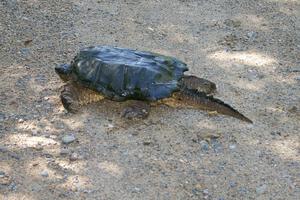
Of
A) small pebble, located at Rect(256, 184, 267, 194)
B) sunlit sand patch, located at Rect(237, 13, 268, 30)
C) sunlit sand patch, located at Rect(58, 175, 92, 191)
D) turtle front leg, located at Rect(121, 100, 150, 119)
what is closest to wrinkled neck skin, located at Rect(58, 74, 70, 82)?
turtle front leg, located at Rect(121, 100, 150, 119)

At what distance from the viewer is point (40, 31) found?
6203 mm

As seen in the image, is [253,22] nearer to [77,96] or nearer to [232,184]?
[77,96]

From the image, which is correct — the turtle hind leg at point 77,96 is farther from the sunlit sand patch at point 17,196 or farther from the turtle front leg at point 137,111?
the sunlit sand patch at point 17,196

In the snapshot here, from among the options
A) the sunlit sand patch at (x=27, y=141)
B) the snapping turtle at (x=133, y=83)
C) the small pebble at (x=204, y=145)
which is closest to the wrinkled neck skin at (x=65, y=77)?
the snapping turtle at (x=133, y=83)

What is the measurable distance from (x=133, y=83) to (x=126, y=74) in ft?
0.34

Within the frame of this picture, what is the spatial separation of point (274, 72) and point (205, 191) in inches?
80.9

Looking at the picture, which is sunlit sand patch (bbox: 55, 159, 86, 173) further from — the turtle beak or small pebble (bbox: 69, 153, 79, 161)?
the turtle beak

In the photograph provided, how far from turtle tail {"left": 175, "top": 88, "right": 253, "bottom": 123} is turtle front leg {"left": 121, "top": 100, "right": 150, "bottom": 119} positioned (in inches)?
12.7

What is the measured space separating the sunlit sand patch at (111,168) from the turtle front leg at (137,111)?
24.7 inches

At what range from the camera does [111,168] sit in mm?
4152

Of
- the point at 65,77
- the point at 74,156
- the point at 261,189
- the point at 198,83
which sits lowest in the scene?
the point at 74,156

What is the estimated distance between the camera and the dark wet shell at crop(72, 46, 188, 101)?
4.65 metres

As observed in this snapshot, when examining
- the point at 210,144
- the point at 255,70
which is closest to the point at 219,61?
the point at 255,70

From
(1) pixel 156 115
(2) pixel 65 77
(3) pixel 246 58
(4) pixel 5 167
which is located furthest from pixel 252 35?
(4) pixel 5 167
